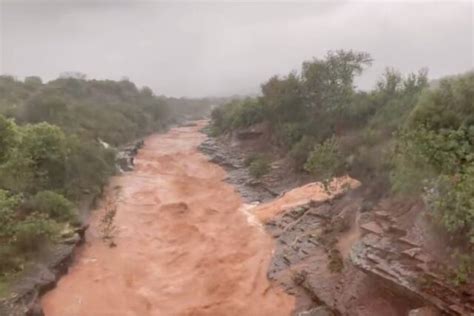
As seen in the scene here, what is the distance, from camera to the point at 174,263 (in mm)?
21266

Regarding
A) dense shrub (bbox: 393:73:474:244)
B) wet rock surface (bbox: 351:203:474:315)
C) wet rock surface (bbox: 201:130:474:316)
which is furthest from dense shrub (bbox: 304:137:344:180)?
dense shrub (bbox: 393:73:474:244)

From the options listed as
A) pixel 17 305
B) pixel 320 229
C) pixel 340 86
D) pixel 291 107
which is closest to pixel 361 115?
pixel 340 86

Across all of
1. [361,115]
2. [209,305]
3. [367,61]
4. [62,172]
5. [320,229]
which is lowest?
[209,305]

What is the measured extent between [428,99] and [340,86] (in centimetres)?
2034

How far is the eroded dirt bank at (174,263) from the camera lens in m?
17.7

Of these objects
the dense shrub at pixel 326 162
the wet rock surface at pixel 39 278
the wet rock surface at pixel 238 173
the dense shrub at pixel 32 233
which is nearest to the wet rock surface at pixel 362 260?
the dense shrub at pixel 326 162

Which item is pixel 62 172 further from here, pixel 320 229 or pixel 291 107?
pixel 291 107

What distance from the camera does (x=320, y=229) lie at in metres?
21.2

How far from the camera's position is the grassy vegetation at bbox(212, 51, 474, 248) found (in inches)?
559

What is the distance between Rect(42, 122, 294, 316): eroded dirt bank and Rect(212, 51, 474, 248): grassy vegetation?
5697 mm

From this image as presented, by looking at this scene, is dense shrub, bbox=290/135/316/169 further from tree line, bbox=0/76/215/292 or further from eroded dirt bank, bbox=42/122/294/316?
tree line, bbox=0/76/215/292

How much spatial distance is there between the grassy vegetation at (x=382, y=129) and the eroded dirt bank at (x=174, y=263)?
224 inches

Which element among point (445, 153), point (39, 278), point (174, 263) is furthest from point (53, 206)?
point (445, 153)

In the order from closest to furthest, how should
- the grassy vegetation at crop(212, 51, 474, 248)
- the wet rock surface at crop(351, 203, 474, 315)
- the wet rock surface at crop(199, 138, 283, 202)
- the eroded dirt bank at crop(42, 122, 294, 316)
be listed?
1. the wet rock surface at crop(351, 203, 474, 315)
2. the grassy vegetation at crop(212, 51, 474, 248)
3. the eroded dirt bank at crop(42, 122, 294, 316)
4. the wet rock surface at crop(199, 138, 283, 202)
